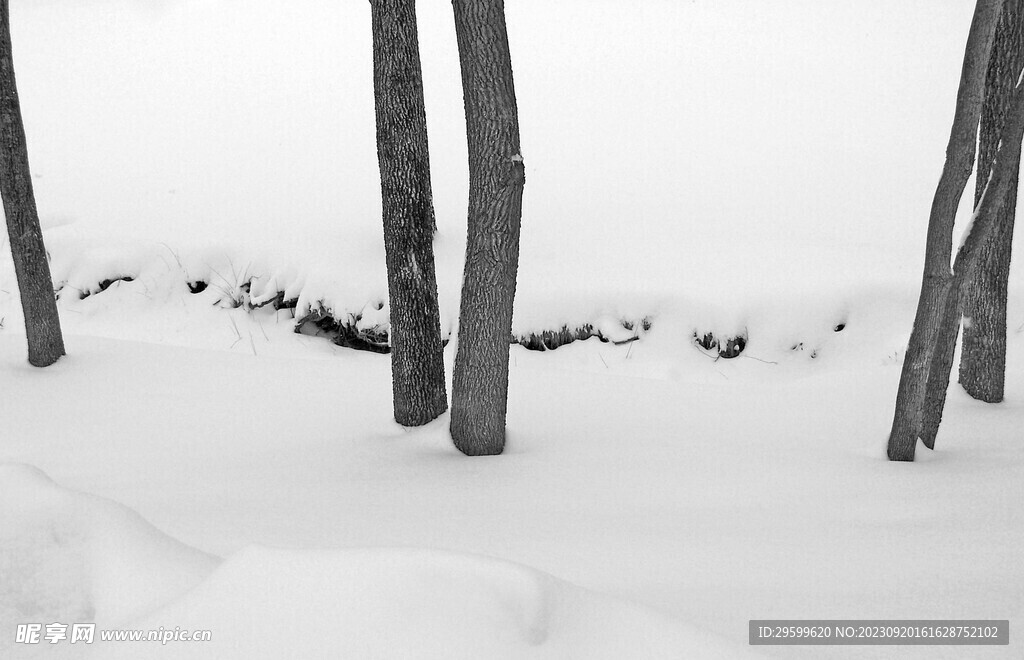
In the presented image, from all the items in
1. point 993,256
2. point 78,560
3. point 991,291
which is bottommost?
point 991,291

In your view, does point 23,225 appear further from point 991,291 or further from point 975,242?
point 991,291

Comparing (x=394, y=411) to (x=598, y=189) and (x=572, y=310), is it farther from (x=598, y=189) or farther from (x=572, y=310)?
(x=598, y=189)

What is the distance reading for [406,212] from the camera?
448cm

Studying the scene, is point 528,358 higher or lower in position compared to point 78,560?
lower

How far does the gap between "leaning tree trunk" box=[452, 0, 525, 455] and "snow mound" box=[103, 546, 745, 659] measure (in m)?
2.38

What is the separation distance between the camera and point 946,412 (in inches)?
195

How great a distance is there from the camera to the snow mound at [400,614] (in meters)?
1.39

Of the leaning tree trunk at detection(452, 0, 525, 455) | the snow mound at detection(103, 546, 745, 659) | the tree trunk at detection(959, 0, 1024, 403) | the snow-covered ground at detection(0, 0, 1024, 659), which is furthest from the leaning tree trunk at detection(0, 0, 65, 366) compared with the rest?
the tree trunk at detection(959, 0, 1024, 403)

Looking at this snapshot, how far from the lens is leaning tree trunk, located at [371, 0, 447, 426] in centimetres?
445

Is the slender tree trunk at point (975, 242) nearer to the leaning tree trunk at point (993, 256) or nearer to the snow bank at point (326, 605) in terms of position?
the leaning tree trunk at point (993, 256)

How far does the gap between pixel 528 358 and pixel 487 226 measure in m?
3.65

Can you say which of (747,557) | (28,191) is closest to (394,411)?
(747,557)

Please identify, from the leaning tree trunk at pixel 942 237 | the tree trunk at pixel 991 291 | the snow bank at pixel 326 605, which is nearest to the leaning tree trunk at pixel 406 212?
the leaning tree trunk at pixel 942 237

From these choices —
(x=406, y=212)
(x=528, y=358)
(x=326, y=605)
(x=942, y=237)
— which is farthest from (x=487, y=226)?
(x=528, y=358)
